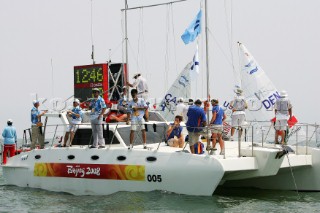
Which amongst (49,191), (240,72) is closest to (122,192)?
(49,191)

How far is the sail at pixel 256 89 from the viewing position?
81.6ft

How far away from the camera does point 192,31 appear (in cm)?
1922

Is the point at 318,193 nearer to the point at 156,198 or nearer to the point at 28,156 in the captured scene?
the point at 156,198

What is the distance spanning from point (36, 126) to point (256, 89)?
10532 mm

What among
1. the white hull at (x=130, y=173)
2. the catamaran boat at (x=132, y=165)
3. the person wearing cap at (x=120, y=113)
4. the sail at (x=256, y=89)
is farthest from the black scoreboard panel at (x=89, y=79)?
the sail at (x=256, y=89)

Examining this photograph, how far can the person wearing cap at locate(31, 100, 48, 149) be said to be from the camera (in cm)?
1787

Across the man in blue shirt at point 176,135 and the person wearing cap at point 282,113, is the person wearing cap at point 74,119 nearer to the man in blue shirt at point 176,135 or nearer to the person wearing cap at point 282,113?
the man in blue shirt at point 176,135

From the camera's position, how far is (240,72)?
86.5 feet

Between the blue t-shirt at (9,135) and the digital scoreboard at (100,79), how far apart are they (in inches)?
86.1

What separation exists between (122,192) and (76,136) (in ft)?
8.17

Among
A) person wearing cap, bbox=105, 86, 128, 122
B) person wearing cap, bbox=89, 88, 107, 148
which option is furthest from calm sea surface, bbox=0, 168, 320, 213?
person wearing cap, bbox=105, 86, 128, 122

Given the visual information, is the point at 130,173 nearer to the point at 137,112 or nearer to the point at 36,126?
the point at 137,112

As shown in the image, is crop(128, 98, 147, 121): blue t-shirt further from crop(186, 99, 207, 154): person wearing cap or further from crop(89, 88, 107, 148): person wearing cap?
crop(186, 99, 207, 154): person wearing cap

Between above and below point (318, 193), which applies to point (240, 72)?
above
